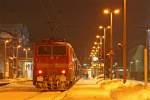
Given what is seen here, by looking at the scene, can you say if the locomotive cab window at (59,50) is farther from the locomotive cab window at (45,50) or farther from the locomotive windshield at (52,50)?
the locomotive cab window at (45,50)

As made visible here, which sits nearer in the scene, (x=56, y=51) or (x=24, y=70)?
(x=56, y=51)

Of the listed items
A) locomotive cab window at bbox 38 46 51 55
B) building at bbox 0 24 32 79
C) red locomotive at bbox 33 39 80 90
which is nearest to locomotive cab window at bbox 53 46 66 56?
red locomotive at bbox 33 39 80 90

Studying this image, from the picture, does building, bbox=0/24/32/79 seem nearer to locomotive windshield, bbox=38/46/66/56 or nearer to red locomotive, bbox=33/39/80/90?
locomotive windshield, bbox=38/46/66/56

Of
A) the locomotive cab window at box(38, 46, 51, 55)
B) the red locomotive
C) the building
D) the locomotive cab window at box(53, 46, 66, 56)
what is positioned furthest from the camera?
the building

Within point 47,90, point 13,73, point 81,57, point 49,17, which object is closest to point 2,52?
point 13,73

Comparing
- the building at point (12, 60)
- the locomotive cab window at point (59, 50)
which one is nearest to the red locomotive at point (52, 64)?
the locomotive cab window at point (59, 50)

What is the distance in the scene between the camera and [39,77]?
41000 millimetres

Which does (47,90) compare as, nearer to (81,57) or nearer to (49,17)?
(49,17)

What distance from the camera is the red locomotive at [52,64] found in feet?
135

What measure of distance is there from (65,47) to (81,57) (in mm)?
102099

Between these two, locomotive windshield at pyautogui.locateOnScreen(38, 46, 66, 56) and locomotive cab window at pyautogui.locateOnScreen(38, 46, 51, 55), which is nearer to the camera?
locomotive windshield at pyautogui.locateOnScreen(38, 46, 66, 56)

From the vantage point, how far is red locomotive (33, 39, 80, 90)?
135ft

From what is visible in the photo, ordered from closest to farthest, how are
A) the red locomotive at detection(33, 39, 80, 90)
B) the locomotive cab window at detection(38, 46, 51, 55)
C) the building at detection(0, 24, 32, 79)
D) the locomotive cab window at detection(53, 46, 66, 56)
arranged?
the red locomotive at detection(33, 39, 80, 90), the locomotive cab window at detection(53, 46, 66, 56), the locomotive cab window at detection(38, 46, 51, 55), the building at detection(0, 24, 32, 79)

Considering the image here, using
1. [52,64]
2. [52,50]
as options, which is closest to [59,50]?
[52,50]
